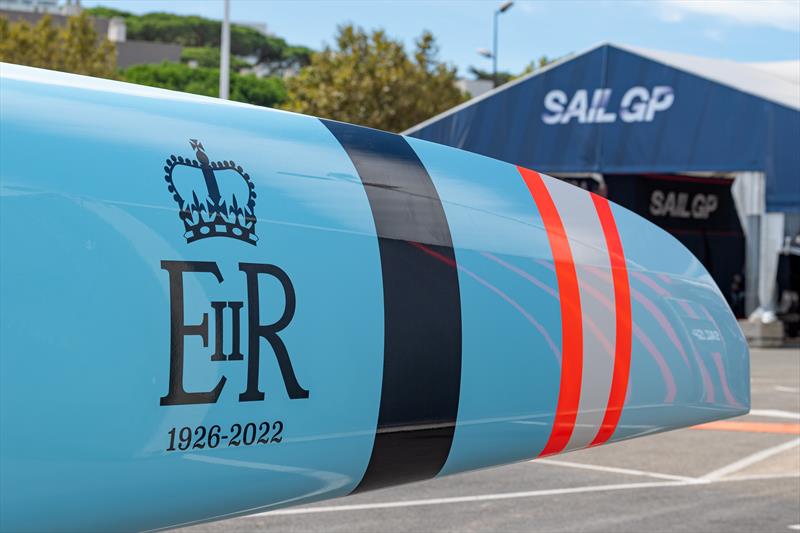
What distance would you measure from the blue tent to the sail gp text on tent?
0.07ft

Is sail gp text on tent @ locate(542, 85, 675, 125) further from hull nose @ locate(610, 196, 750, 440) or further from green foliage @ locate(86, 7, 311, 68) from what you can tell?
green foliage @ locate(86, 7, 311, 68)

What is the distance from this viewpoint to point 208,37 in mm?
189500

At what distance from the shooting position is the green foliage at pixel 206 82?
11653 centimetres

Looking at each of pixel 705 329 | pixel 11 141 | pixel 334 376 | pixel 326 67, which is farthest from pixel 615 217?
pixel 326 67

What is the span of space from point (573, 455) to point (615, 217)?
12.5 feet

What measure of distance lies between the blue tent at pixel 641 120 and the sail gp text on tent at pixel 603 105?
0.02 metres

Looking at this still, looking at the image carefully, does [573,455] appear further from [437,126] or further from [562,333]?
[437,126]

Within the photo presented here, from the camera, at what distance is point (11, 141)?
3.53 m

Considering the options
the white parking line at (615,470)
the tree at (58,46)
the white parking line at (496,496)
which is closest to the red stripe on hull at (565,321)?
the white parking line at (496,496)

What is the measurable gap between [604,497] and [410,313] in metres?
3.61

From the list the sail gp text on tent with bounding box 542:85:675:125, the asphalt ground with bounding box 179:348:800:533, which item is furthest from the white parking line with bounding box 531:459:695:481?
the sail gp text on tent with bounding box 542:85:675:125

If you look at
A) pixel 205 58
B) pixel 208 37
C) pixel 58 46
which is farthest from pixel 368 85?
pixel 208 37

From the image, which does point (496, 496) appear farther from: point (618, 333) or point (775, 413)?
point (775, 413)

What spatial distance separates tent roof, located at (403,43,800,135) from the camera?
81.5ft
